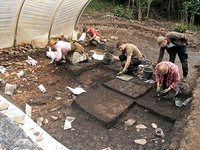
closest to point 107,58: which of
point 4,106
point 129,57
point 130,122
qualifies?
point 129,57

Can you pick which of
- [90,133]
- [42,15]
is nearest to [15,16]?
[42,15]

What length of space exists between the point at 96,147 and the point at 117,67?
10.9 feet

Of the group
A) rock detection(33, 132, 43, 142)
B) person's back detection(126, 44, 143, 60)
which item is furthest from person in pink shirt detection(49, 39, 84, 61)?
rock detection(33, 132, 43, 142)

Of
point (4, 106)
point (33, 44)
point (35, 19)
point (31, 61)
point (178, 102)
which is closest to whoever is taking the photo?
point (4, 106)

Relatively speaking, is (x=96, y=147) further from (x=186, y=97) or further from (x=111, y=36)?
(x=111, y=36)

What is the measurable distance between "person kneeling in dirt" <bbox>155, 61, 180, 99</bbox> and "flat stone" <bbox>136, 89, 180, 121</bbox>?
0.58 ft

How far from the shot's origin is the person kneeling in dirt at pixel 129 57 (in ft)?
26.9

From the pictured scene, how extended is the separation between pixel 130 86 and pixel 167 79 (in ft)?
3.36

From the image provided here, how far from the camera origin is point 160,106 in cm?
737

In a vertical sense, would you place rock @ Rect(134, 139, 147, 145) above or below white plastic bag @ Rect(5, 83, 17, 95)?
below

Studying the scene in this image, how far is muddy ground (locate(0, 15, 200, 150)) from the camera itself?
6426mm

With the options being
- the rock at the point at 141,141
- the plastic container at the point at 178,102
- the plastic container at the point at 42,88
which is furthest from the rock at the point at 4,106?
the plastic container at the point at 178,102

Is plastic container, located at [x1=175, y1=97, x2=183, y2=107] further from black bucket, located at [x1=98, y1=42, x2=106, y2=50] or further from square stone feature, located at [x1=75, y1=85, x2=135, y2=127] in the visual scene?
black bucket, located at [x1=98, y1=42, x2=106, y2=50]

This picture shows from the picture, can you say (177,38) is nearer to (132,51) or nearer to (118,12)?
(132,51)
